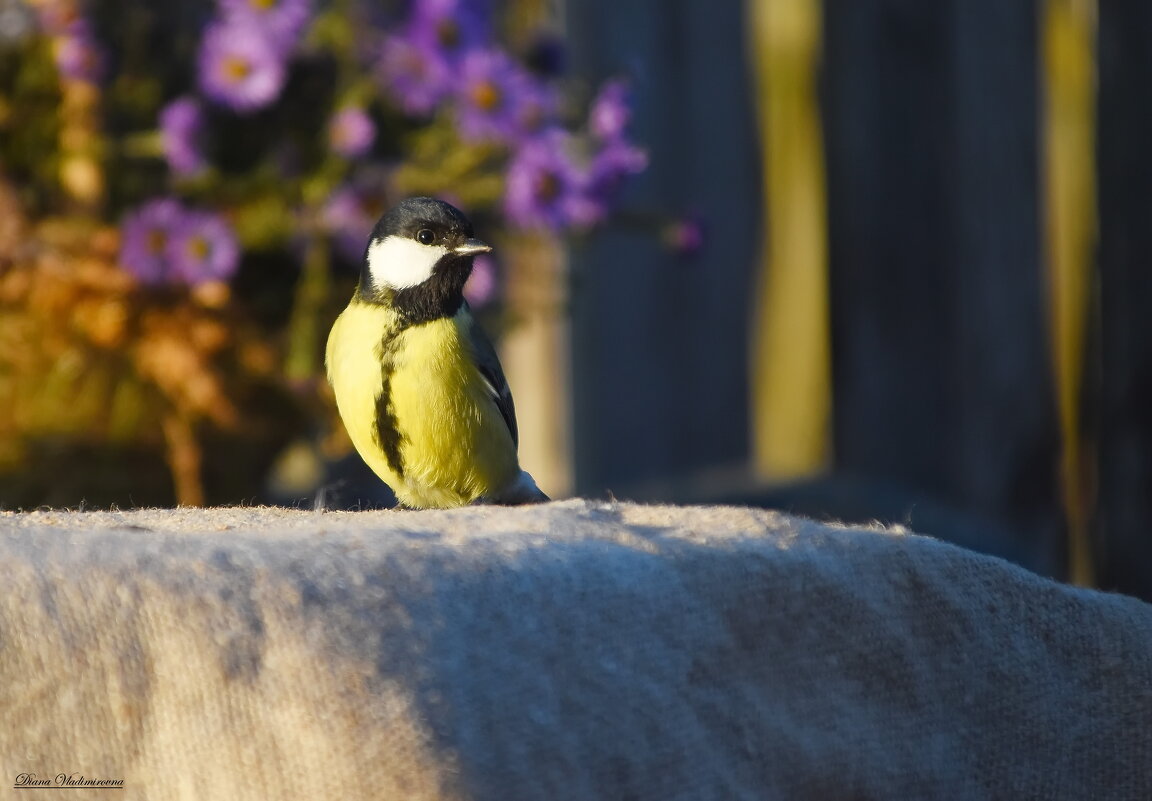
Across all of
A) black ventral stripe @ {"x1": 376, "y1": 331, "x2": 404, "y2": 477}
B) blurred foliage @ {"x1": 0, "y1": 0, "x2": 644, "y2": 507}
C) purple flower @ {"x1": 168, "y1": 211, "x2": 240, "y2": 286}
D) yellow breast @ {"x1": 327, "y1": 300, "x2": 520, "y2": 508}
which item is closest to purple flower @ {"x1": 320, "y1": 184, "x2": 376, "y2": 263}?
blurred foliage @ {"x1": 0, "y1": 0, "x2": 644, "y2": 507}

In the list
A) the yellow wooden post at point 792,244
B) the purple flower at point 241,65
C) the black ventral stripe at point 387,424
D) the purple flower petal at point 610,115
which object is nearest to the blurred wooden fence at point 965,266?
the yellow wooden post at point 792,244

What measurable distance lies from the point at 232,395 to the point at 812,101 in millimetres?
1747

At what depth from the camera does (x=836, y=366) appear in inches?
148

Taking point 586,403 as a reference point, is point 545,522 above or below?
above

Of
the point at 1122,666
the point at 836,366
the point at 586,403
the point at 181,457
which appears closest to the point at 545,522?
the point at 1122,666

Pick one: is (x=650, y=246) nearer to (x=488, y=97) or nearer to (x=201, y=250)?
(x=488, y=97)

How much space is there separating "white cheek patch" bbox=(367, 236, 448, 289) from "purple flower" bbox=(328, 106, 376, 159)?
37 cm

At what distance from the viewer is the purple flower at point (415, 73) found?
2.69m

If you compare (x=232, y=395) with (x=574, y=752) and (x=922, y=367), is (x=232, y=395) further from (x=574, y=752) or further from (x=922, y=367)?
(x=922, y=367)

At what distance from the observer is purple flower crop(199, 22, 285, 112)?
2600 millimetres

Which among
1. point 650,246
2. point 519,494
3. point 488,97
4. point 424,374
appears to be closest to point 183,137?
point 488,97

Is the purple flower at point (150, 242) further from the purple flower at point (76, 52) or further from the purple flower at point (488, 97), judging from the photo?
the purple flower at point (488, 97)

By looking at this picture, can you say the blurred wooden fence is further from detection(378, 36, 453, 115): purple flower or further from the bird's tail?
the bird's tail

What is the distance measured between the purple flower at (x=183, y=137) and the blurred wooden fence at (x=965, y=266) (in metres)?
1.38
